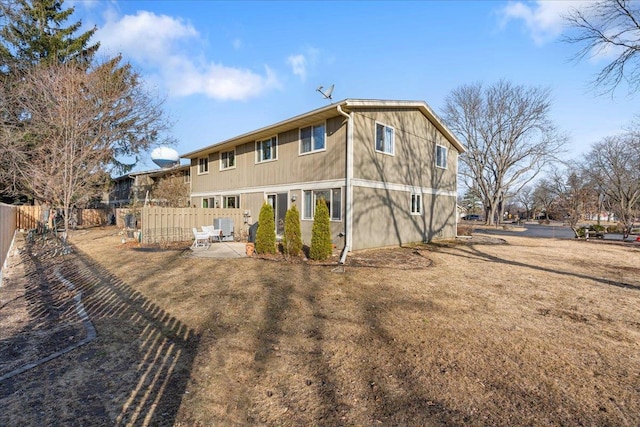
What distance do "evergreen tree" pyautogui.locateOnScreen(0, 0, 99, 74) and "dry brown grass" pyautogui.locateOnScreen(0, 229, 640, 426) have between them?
20520 millimetres

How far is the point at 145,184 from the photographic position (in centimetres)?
2720

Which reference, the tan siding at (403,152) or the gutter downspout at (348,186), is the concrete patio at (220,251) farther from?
the tan siding at (403,152)

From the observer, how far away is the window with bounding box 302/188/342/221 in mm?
11500

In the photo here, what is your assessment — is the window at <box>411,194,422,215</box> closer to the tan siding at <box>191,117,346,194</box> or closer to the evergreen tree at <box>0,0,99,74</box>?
the tan siding at <box>191,117,346,194</box>

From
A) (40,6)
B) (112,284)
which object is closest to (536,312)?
(112,284)

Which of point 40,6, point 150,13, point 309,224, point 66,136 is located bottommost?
point 309,224

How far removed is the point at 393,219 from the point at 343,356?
9.89 m

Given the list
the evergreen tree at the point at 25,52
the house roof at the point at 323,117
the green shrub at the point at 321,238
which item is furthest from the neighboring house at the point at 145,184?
the green shrub at the point at 321,238

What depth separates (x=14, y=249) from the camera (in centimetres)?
1244

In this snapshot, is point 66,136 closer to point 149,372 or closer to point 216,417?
point 149,372

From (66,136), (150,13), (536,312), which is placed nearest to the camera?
(536,312)

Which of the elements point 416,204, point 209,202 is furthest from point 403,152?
point 209,202

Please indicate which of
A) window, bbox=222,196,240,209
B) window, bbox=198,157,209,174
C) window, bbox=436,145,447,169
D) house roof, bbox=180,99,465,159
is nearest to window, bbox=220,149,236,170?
house roof, bbox=180,99,465,159

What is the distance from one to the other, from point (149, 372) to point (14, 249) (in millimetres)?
13732
